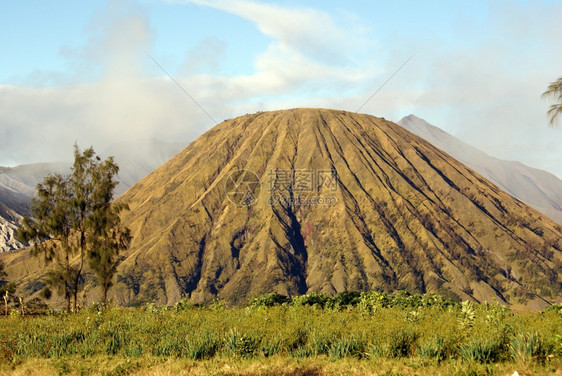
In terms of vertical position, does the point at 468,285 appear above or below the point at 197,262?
below

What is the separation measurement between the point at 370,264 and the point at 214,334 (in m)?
162

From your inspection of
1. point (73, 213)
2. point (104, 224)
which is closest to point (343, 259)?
point (104, 224)

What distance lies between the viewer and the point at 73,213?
46.7m

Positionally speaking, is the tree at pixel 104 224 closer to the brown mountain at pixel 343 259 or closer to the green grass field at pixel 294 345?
the green grass field at pixel 294 345

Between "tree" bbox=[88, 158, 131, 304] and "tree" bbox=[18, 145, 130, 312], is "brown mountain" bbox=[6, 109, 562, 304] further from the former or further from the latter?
"tree" bbox=[18, 145, 130, 312]

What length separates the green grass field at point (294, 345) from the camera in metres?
16.2

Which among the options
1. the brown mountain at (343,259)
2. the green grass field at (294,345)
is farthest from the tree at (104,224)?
the brown mountain at (343,259)

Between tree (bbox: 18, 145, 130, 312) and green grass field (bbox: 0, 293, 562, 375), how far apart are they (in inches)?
934

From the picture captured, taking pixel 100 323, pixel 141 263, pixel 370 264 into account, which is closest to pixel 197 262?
pixel 141 263

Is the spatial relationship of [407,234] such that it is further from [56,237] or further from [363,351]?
[363,351]

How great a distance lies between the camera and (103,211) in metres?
47.2

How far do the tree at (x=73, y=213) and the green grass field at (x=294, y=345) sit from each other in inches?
934

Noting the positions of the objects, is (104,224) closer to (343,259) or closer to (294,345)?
(294,345)

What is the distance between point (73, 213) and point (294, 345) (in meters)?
34.1
